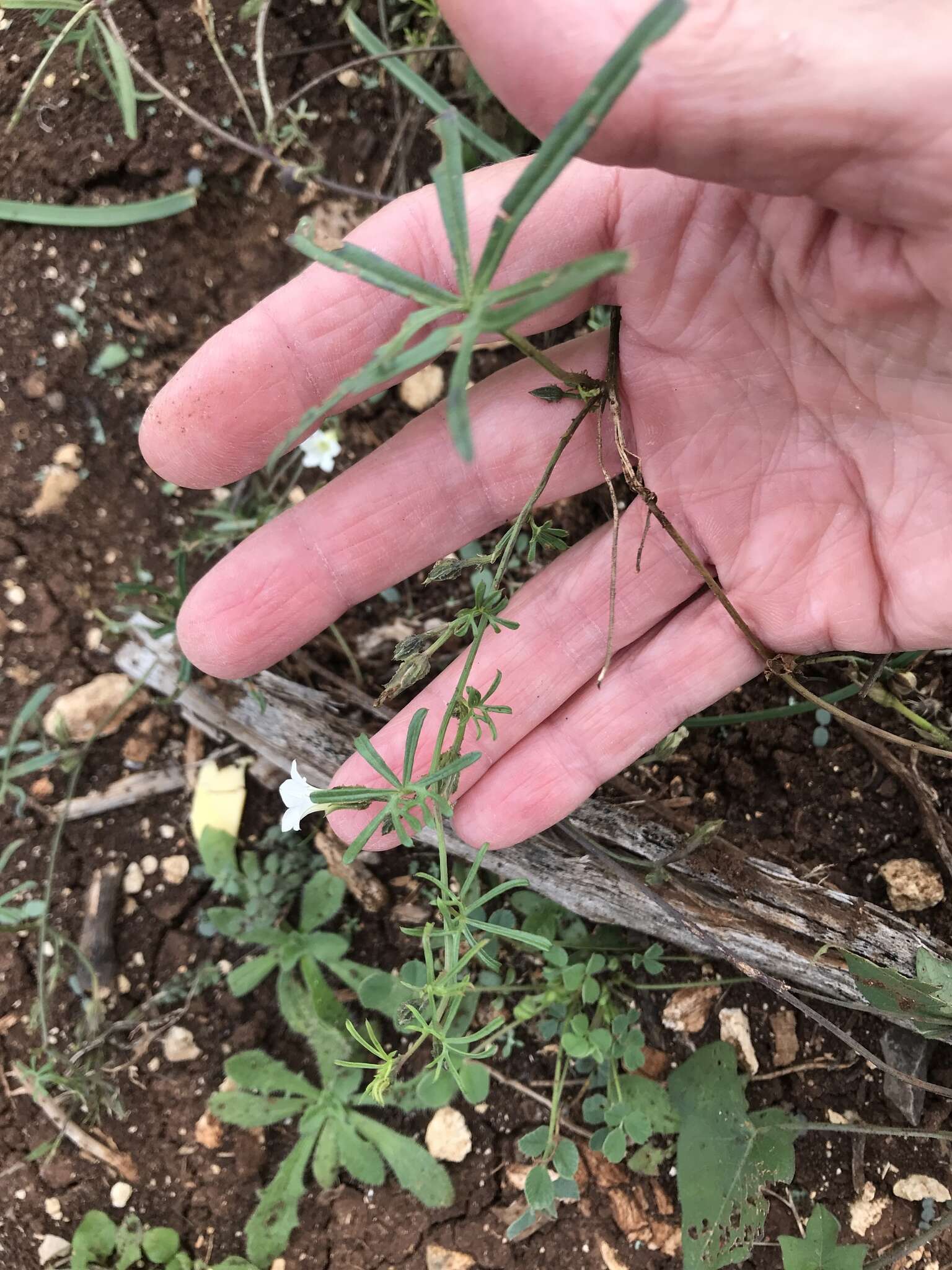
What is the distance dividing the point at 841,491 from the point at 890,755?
2.69 ft

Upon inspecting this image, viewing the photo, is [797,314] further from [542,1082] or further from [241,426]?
[542,1082]

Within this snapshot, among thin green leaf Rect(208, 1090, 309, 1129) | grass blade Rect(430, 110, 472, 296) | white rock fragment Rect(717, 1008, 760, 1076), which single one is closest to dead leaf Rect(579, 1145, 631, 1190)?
white rock fragment Rect(717, 1008, 760, 1076)

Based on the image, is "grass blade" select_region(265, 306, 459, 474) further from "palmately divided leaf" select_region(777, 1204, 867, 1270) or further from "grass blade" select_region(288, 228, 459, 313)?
"palmately divided leaf" select_region(777, 1204, 867, 1270)

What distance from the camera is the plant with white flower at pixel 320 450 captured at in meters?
2.75

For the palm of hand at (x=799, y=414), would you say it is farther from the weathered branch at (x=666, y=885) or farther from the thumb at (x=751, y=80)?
the weathered branch at (x=666, y=885)

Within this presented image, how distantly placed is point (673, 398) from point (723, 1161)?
1.84 m

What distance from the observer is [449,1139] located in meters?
2.61

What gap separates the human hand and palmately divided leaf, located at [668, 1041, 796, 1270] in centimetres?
86

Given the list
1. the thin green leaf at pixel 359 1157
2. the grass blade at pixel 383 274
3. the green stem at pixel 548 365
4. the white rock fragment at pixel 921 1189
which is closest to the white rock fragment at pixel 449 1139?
the thin green leaf at pixel 359 1157

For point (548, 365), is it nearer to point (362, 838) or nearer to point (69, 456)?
point (362, 838)

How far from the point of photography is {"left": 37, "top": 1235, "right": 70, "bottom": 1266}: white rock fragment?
8.63ft

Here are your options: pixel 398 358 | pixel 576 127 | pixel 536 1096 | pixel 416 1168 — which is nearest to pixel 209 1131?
pixel 416 1168

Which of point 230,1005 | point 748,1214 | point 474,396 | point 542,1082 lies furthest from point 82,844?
point 748,1214

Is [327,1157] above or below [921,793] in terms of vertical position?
below
